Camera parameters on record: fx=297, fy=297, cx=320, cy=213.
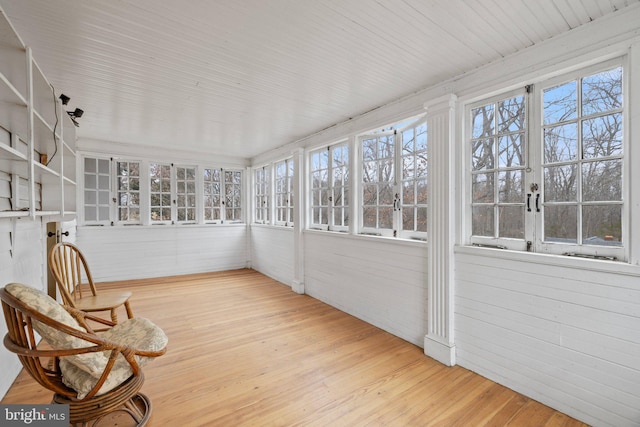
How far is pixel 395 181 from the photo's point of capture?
321 cm

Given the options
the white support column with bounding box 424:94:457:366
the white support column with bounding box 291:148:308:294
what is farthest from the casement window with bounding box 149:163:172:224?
the white support column with bounding box 424:94:457:366

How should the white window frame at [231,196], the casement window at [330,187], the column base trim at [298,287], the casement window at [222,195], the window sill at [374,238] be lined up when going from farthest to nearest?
1. the white window frame at [231,196]
2. the casement window at [222,195]
3. the column base trim at [298,287]
4. the casement window at [330,187]
5. the window sill at [374,238]

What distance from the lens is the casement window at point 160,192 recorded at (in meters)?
5.57

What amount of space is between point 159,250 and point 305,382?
4.43 m

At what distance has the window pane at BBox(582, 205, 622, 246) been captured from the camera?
1.81 meters

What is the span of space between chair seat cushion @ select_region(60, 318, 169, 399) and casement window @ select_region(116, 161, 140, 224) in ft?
13.3

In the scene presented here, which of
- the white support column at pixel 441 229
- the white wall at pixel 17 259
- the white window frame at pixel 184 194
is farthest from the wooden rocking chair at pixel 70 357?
the white window frame at pixel 184 194

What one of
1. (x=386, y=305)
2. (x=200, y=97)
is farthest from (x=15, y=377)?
(x=386, y=305)

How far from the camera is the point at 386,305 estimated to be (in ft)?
10.4

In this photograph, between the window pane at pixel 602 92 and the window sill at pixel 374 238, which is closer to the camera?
the window pane at pixel 602 92

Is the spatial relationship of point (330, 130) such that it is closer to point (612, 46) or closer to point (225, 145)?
point (225, 145)

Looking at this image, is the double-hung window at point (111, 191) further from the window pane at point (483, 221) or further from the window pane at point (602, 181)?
the window pane at point (602, 181)

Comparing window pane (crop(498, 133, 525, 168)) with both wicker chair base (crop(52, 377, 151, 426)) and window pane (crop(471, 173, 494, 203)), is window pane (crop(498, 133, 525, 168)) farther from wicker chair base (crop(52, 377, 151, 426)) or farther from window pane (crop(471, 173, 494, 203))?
wicker chair base (crop(52, 377, 151, 426))

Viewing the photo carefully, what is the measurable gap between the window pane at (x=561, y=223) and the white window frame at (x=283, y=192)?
12.1ft
